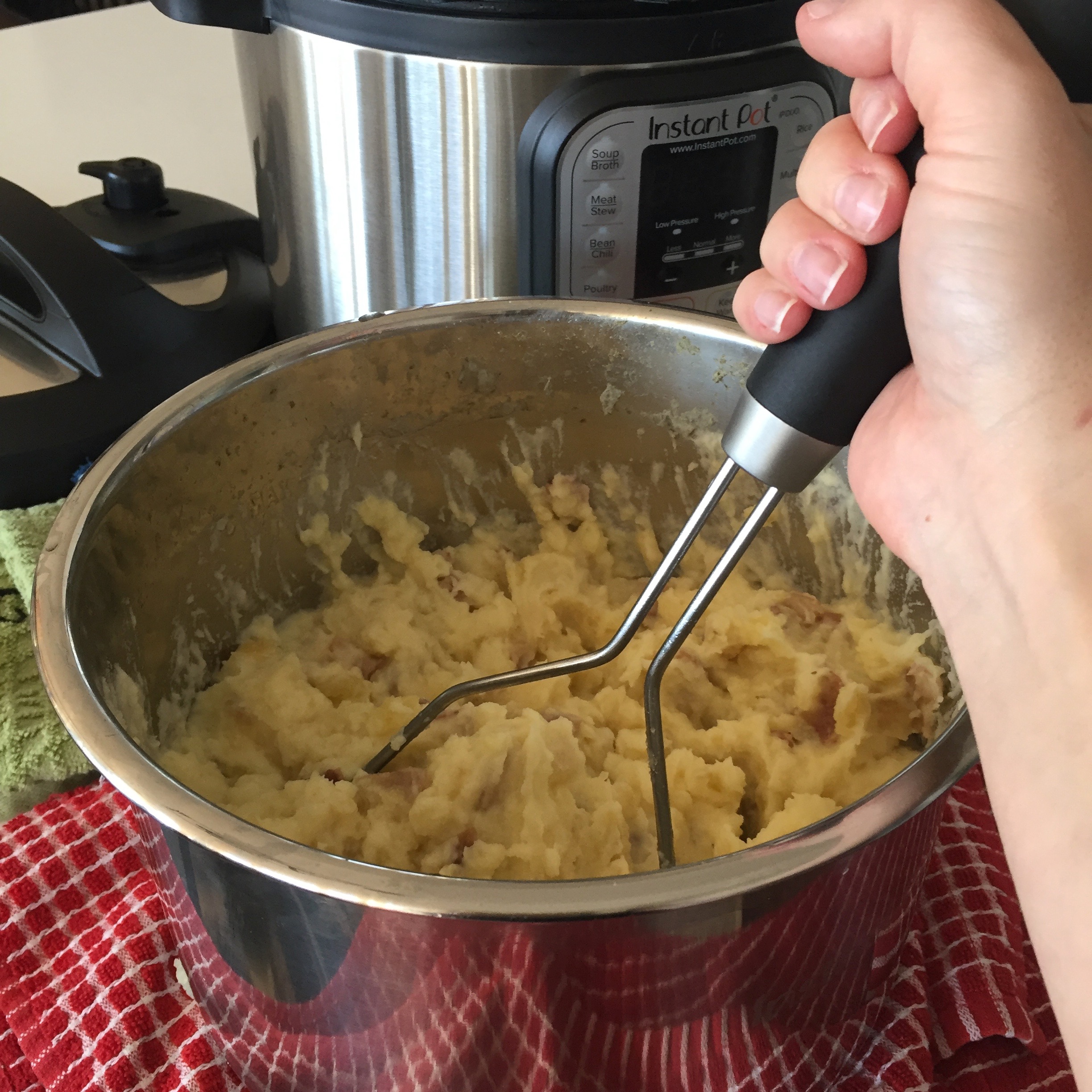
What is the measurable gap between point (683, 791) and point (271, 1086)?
292 millimetres

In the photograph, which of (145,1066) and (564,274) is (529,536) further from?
(145,1066)

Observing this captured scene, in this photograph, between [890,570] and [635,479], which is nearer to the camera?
[890,570]

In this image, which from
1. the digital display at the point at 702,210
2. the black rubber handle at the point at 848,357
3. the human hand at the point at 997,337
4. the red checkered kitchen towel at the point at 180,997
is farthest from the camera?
the digital display at the point at 702,210

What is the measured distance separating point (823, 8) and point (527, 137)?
0.72 feet

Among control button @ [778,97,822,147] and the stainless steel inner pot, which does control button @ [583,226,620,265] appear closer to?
the stainless steel inner pot

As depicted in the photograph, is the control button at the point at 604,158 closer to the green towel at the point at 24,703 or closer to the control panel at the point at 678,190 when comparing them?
the control panel at the point at 678,190

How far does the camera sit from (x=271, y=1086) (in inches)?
22.9

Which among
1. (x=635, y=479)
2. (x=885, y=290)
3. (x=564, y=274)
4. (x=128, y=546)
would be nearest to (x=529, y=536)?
(x=635, y=479)

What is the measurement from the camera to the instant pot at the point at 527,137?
2.14 feet

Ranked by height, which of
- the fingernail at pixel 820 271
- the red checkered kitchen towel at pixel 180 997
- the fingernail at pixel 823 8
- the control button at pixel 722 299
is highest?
the fingernail at pixel 823 8

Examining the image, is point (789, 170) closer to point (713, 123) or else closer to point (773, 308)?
point (713, 123)

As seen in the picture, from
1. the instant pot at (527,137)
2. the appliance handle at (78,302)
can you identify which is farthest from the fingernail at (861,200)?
the appliance handle at (78,302)

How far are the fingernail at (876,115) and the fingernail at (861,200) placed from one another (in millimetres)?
23

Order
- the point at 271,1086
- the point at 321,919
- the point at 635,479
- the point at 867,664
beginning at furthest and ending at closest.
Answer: the point at 635,479
the point at 867,664
the point at 271,1086
the point at 321,919
